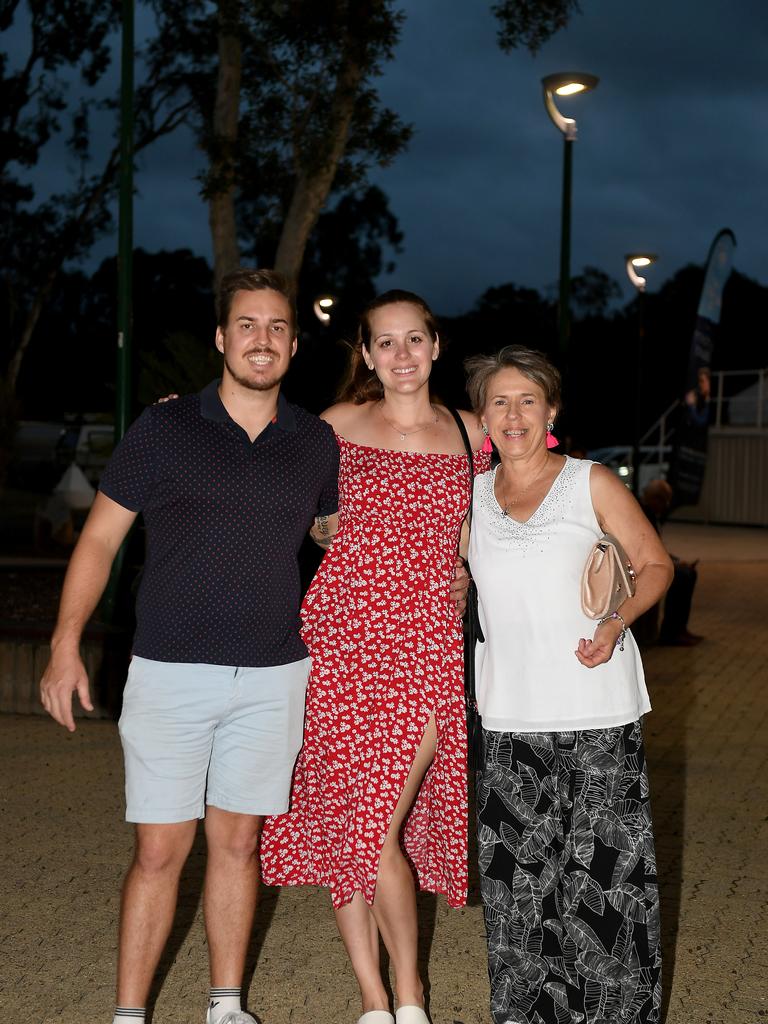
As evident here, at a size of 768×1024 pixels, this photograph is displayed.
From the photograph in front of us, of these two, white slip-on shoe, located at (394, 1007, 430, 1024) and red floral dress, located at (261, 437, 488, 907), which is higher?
red floral dress, located at (261, 437, 488, 907)

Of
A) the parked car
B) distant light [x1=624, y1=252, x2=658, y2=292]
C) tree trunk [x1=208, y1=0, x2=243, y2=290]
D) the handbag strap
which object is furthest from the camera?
the parked car

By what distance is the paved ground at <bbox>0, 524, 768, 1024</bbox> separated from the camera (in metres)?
3.81

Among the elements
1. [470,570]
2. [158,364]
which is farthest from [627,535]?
[158,364]

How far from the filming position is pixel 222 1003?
11.5 feet

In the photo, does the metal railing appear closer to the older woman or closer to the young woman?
the young woman

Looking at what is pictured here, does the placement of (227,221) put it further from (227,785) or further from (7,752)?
(227,785)

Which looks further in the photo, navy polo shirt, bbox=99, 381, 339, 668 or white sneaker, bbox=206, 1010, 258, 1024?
white sneaker, bbox=206, 1010, 258, 1024

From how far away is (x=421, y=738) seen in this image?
3584 mm

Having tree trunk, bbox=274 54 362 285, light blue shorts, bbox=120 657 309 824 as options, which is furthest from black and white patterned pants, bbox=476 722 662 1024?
tree trunk, bbox=274 54 362 285

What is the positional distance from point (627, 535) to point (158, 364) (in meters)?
7.05

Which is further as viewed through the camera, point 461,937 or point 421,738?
point 461,937

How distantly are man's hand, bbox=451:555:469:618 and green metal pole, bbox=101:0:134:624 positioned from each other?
6149 mm

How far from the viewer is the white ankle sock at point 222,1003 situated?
11.5 feet

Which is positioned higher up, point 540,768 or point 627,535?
point 627,535
